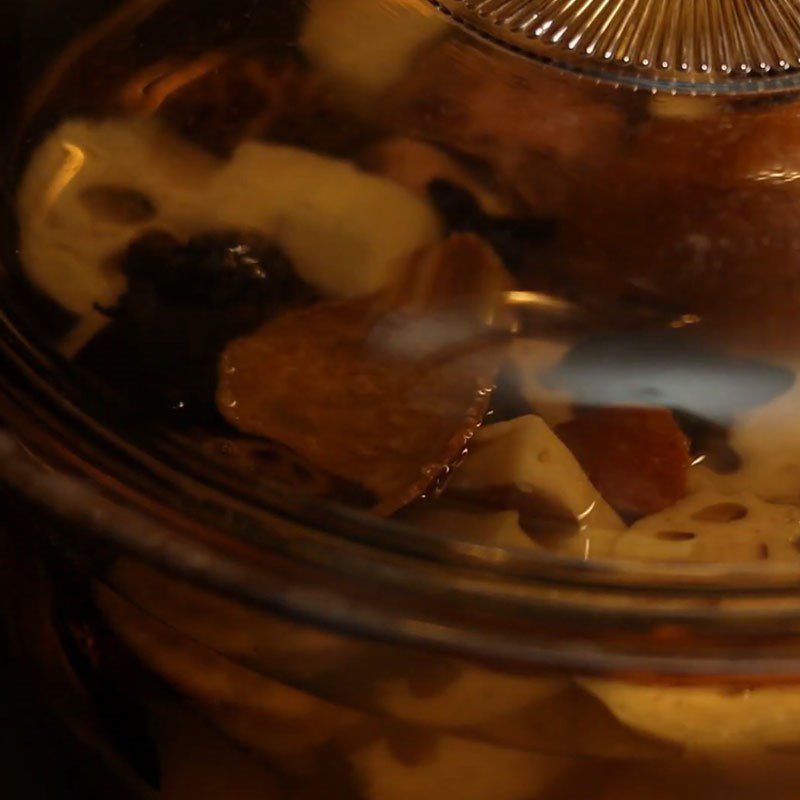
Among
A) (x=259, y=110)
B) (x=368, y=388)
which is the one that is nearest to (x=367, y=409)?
(x=368, y=388)

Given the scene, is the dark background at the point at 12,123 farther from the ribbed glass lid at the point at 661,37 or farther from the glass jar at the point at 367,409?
the ribbed glass lid at the point at 661,37

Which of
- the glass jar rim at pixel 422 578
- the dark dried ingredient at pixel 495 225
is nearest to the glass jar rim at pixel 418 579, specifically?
the glass jar rim at pixel 422 578

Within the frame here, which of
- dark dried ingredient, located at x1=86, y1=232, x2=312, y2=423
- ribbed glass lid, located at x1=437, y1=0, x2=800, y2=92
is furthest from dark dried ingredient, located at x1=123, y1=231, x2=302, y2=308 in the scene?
ribbed glass lid, located at x1=437, y1=0, x2=800, y2=92

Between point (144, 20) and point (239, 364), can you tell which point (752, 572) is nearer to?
point (239, 364)

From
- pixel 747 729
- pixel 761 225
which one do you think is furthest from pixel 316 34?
pixel 747 729

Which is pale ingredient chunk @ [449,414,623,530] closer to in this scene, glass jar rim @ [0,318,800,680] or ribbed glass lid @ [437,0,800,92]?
glass jar rim @ [0,318,800,680]

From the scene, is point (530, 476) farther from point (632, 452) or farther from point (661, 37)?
point (661, 37)
